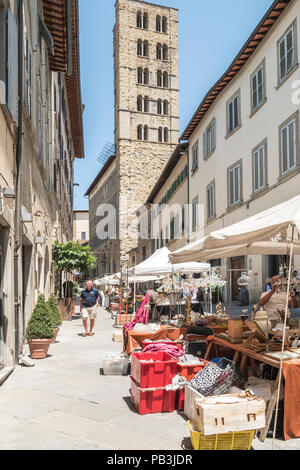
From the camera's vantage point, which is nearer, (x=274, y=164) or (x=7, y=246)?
(x=7, y=246)

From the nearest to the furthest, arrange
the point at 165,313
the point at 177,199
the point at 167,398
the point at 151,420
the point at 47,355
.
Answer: the point at 151,420 < the point at 167,398 < the point at 47,355 < the point at 165,313 < the point at 177,199

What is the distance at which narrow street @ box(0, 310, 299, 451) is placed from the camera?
4.29 metres

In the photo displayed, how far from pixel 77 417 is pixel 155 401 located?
2.87 feet

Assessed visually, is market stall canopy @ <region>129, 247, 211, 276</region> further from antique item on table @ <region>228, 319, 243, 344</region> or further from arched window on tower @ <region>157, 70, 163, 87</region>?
arched window on tower @ <region>157, 70, 163, 87</region>

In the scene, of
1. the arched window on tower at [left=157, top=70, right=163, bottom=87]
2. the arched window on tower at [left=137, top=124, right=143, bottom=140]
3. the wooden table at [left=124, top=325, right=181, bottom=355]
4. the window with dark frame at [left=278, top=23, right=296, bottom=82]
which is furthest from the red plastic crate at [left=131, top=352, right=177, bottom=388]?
the arched window on tower at [left=157, top=70, right=163, bottom=87]

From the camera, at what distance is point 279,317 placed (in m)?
6.56

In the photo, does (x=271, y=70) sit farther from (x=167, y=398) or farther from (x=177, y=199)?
(x=177, y=199)

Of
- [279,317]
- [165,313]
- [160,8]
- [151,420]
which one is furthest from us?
[160,8]

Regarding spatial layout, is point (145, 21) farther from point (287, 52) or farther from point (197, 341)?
point (197, 341)

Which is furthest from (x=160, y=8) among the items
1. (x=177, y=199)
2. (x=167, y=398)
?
(x=167, y=398)

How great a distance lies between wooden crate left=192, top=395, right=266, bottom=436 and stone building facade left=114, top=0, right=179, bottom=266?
4123 centimetres

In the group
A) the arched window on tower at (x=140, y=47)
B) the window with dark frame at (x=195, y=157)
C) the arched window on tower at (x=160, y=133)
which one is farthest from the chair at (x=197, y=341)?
the arched window on tower at (x=140, y=47)

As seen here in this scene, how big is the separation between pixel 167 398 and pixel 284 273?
8.96 ft

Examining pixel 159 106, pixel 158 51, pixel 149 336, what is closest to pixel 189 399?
pixel 149 336
